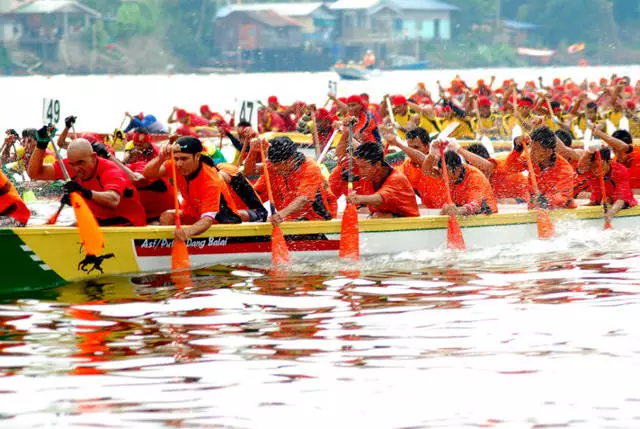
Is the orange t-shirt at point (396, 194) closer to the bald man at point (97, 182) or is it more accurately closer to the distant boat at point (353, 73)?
the bald man at point (97, 182)

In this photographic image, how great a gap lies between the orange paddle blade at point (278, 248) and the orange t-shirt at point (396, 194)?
3.82 ft

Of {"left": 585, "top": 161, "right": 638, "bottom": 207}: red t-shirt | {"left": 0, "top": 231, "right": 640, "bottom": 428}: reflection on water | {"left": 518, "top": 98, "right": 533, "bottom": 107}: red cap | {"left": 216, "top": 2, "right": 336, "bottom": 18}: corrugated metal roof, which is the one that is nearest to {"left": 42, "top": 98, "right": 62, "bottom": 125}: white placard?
{"left": 0, "top": 231, "right": 640, "bottom": 428}: reflection on water

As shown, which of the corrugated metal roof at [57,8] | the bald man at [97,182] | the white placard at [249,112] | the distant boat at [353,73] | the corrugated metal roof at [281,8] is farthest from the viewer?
the corrugated metal roof at [281,8]

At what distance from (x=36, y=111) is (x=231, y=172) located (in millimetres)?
46616

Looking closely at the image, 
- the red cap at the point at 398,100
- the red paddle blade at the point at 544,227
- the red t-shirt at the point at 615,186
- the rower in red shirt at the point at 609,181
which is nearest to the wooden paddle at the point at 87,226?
the red paddle blade at the point at 544,227

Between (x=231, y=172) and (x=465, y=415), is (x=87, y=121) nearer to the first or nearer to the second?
(x=231, y=172)

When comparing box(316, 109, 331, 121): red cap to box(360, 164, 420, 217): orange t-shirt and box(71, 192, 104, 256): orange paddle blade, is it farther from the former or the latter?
box(71, 192, 104, 256): orange paddle blade

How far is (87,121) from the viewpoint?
170 feet

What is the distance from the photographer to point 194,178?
12555mm

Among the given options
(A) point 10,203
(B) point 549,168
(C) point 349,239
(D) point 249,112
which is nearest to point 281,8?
(D) point 249,112

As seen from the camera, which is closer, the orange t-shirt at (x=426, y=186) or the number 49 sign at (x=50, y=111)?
the number 49 sign at (x=50, y=111)

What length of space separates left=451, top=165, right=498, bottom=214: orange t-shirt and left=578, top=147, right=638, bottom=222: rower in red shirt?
4.84 ft

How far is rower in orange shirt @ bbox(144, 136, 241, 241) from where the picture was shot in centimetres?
1240

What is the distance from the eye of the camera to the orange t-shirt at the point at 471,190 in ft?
47.2
